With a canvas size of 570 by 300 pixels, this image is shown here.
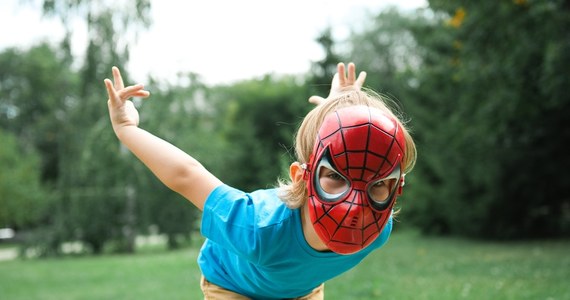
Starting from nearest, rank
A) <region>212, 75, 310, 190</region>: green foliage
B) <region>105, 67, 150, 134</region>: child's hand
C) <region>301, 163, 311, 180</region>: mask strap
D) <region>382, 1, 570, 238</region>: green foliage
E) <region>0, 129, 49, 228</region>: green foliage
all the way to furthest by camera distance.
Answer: <region>301, 163, 311, 180</region>: mask strap
<region>105, 67, 150, 134</region>: child's hand
<region>382, 1, 570, 238</region>: green foliage
<region>212, 75, 310, 190</region>: green foliage
<region>0, 129, 49, 228</region>: green foliage

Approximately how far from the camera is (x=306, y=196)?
2.57 metres

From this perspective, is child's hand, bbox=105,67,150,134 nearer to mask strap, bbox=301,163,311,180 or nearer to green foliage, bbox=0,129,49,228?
mask strap, bbox=301,163,311,180

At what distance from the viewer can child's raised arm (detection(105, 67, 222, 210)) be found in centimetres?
249

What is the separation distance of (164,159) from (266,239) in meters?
0.53

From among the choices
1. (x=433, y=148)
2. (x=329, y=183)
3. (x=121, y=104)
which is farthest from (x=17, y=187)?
(x=329, y=183)

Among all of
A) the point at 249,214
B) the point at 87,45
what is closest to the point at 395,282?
the point at 249,214

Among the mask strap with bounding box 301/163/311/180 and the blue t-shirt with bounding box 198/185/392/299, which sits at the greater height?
the mask strap with bounding box 301/163/311/180

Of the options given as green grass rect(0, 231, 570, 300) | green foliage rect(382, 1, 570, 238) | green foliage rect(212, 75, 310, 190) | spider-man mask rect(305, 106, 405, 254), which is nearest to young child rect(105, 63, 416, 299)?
spider-man mask rect(305, 106, 405, 254)

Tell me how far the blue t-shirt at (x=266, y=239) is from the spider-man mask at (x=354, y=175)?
0.82 feet

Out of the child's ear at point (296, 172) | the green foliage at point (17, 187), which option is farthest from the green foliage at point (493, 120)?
the green foliage at point (17, 187)

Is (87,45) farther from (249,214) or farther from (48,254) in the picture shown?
(249,214)

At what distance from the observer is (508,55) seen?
12680 millimetres

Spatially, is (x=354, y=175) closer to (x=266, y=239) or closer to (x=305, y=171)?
(x=305, y=171)

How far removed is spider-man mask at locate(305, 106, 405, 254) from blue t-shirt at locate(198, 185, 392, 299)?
25 centimetres
